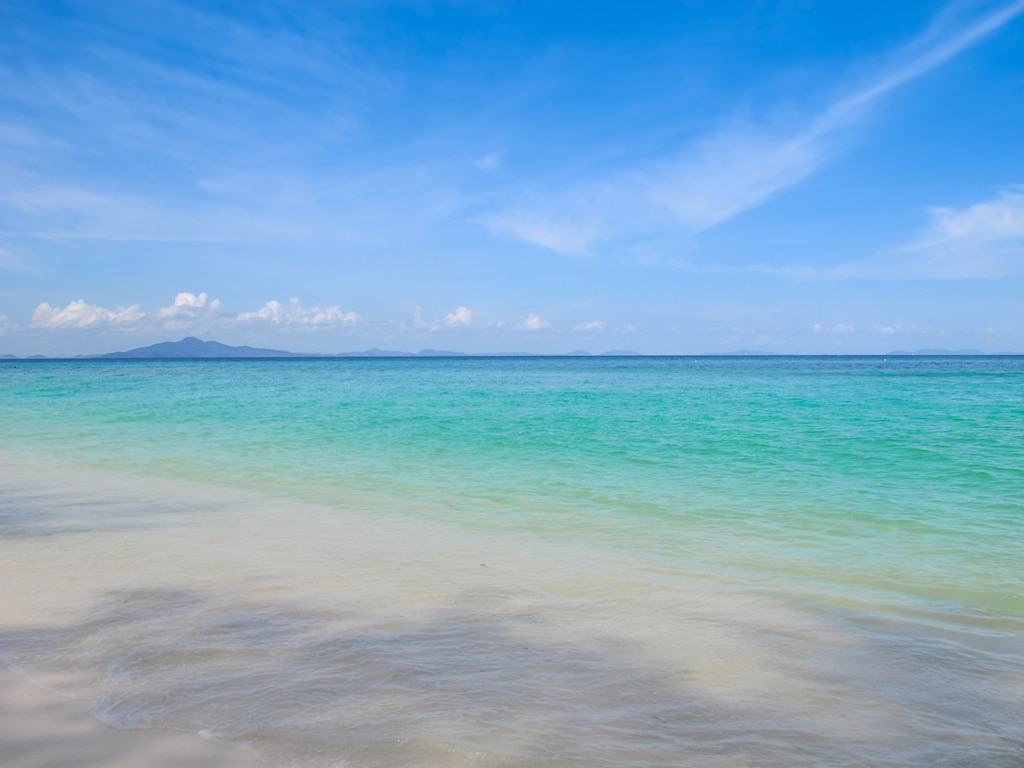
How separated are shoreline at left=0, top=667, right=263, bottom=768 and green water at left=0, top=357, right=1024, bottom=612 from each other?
505 centimetres

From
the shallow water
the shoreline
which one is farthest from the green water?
the shoreline

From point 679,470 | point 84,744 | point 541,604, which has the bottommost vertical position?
point 679,470

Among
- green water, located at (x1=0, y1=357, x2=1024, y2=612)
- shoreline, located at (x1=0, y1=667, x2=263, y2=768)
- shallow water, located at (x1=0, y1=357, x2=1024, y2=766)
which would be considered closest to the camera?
shoreline, located at (x1=0, y1=667, x2=263, y2=768)

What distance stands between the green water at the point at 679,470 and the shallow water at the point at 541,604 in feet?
0.26

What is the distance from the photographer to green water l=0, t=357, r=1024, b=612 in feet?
24.7

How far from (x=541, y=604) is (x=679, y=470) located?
7.62 metres

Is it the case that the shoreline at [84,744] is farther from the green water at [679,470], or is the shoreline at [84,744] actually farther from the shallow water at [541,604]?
the green water at [679,470]

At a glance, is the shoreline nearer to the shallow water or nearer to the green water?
the shallow water

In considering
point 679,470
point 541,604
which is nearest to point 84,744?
point 541,604

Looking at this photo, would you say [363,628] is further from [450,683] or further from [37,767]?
[37,767]

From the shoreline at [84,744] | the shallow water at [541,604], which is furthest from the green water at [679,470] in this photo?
the shoreline at [84,744]

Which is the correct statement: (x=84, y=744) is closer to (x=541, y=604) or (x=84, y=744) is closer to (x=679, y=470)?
(x=541, y=604)

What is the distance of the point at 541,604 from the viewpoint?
560 centimetres

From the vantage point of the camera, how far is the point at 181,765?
10.2 ft
